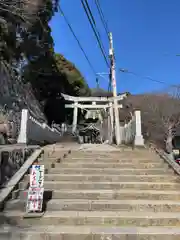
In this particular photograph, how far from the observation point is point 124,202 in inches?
181

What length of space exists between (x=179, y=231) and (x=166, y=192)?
139cm

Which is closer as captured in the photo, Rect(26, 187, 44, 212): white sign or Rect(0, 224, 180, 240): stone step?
Rect(0, 224, 180, 240): stone step

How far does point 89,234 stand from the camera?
356 cm

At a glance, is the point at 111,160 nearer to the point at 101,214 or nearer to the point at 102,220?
the point at 101,214

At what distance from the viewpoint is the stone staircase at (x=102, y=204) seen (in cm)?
363

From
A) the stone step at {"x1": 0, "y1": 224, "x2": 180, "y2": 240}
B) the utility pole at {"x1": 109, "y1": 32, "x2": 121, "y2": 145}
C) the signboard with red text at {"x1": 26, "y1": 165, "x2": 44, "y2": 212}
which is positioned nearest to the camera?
the stone step at {"x1": 0, "y1": 224, "x2": 180, "y2": 240}

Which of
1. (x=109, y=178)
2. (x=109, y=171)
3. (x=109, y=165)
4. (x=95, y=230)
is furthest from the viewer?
(x=109, y=165)

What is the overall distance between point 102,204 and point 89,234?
96cm

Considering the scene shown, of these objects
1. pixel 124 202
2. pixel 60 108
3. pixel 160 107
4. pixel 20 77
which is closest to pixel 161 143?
pixel 160 107

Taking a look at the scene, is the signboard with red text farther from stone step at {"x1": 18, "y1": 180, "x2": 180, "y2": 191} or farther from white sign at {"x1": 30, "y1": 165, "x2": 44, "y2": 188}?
stone step at {"x1": 18, "y1": 180, "x2": 180, "y2": 191}

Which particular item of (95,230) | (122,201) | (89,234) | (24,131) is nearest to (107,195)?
(122,201)

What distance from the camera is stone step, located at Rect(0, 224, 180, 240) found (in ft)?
11.6

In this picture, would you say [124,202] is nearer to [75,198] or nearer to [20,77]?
[75,198]

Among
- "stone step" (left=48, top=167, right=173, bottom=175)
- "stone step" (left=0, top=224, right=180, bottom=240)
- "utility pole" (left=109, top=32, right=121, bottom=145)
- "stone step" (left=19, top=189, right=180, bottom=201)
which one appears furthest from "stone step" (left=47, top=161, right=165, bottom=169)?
"utility pole" (left=109, top=32, right=121, bottom=145)
